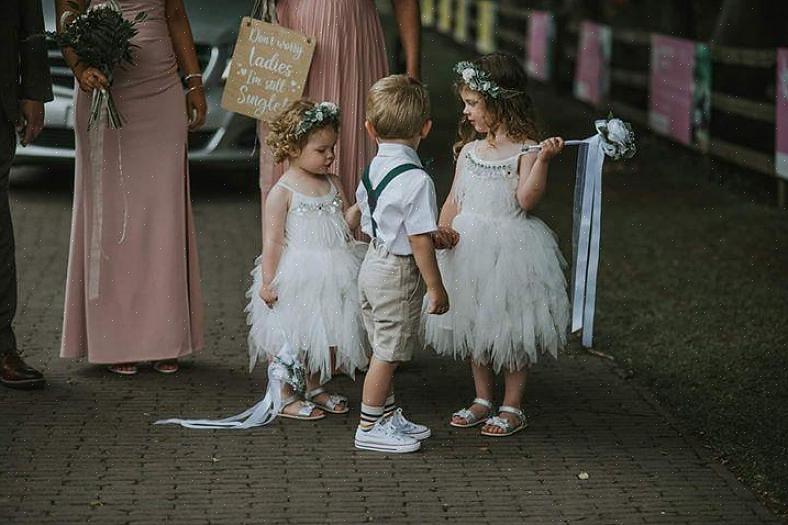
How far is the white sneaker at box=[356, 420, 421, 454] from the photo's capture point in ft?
17.8

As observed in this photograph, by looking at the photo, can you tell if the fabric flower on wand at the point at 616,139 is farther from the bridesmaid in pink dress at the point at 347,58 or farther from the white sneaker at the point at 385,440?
the white sneaker at the point at 385,440

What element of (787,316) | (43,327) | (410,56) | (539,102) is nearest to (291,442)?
(410,56)

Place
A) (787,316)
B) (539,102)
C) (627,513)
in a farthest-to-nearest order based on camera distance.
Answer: (539,102) < (787,316) < (627,513)

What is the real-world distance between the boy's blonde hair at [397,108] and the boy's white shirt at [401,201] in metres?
0.06

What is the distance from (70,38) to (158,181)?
2.72 feet

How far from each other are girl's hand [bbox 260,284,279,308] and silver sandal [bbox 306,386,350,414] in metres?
0.49

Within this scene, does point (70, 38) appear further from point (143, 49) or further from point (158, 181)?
point (158, 181)

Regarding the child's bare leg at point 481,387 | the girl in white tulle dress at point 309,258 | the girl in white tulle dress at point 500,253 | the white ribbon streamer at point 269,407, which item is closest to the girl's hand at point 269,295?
the girl in white tulle dress at point 309,258

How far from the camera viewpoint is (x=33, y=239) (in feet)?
32.5

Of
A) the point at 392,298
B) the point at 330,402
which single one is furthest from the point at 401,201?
the point at 330,402

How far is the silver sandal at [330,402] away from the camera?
5.93 meters

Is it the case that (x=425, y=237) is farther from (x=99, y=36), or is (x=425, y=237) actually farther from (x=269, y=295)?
(x=99, y=36)

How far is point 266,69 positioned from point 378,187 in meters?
1.15

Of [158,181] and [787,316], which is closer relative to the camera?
[158,181]
